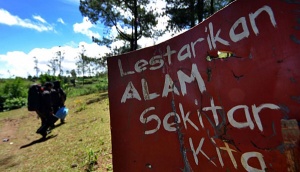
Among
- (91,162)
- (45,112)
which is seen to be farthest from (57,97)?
(91,162)

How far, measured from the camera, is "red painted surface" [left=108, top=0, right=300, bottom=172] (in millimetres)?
1507

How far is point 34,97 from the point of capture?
28.0ft

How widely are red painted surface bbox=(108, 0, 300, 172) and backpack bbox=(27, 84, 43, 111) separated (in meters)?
6.62

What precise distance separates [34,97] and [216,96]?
784cm

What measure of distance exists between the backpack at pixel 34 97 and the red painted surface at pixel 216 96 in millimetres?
6619

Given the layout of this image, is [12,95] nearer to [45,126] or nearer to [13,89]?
[13,89]

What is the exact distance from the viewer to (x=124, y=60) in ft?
8.56

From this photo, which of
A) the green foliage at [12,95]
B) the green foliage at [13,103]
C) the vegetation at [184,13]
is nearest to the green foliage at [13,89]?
the green foliage at [12,95]

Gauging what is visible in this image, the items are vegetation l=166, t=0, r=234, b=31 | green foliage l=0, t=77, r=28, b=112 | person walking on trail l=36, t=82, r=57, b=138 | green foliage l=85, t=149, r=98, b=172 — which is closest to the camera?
green foliage l=85, t=149, r=98, b=172

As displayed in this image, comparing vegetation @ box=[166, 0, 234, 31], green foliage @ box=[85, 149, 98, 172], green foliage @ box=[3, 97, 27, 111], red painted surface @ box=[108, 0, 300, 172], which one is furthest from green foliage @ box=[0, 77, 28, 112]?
red painted surface @ box=[108, 0, 300, 172]

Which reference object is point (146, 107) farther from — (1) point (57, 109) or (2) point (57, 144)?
(1) point (57, 109)

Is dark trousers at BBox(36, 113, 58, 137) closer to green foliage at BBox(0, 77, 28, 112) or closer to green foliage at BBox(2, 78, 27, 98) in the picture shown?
green foliage at BBox(0, 77, 28, 112)

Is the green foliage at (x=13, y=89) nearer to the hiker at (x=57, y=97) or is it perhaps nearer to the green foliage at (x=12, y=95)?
the green foliage at (x=12, y=95)

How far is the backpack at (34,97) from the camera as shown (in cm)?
850
